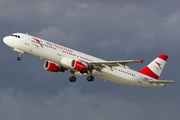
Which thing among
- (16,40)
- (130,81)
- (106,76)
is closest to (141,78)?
(130,81)

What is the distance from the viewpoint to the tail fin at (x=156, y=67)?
68469mm

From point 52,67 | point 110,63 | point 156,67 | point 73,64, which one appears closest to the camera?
point 73,64

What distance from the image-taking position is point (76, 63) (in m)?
55.0

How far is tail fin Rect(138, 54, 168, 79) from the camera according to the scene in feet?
225

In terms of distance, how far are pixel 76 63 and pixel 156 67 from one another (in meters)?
22.2

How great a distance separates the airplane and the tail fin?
1.31ft

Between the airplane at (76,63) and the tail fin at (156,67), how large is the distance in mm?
400

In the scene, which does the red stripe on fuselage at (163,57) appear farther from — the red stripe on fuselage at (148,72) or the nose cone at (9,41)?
the nose cone at (9,41)

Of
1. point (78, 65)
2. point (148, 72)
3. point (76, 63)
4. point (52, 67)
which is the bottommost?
point (78, 65)

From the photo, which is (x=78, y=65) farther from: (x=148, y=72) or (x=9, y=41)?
(x=148, y=72)

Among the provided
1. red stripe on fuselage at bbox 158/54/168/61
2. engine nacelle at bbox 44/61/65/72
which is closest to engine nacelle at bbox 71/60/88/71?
engine nacelle at bbox 44/61/65/72

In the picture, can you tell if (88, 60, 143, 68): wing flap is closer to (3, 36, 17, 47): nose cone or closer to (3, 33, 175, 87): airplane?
(3, 33, 175, 87): airplane

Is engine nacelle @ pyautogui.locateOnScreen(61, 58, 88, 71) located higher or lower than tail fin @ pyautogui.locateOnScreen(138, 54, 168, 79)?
lower

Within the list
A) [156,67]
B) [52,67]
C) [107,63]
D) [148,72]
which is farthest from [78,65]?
[156,67]
